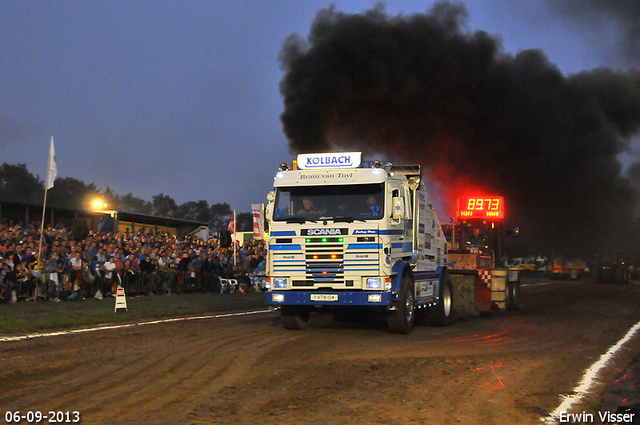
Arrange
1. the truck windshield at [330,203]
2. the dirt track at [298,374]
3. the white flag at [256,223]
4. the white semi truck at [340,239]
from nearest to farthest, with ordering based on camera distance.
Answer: the dirt track at [298,374]
the white semi truck at [340,239]
the truck windshield at [330,203]
the white flag at [256,223]

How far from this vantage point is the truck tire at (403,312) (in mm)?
11922

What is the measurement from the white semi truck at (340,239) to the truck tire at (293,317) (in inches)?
0.8

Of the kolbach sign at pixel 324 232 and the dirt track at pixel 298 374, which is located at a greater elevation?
the kolbach sign at pixel 324 232

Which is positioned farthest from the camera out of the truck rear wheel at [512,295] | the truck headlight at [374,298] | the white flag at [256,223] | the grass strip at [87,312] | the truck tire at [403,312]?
the white flag at [256,223]

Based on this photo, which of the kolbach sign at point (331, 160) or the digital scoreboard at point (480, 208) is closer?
the kolbach sign at point (331, 160)

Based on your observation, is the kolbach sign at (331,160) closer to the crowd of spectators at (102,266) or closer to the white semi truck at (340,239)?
the white semi truck at (340,239)

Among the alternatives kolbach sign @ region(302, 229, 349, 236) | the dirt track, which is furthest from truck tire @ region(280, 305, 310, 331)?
kolbach sign @ region(302, 229, 349, 236)

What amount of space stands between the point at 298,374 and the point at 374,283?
13.1ft

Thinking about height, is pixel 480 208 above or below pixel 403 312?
above

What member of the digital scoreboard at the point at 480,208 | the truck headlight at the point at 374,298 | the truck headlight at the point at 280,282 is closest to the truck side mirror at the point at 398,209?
the truck headlight at the point at 374,298

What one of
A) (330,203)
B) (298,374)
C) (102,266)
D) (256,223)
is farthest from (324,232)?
(256,223)

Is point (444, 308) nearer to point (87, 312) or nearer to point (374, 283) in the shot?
point (374, 283)

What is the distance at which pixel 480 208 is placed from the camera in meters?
19.4

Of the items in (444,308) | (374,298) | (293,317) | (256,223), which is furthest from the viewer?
(256,223)
